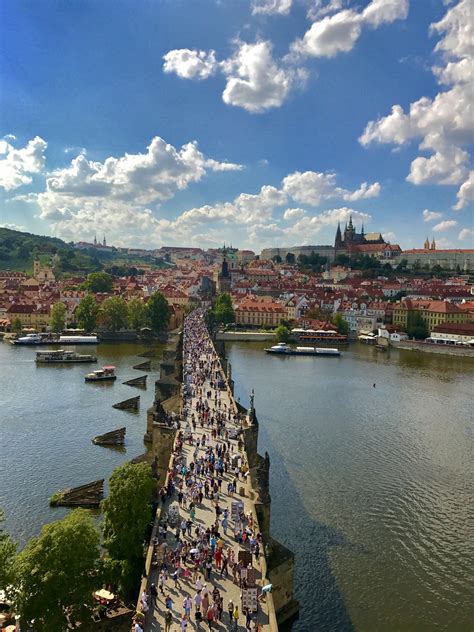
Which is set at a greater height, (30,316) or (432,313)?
(432,313)

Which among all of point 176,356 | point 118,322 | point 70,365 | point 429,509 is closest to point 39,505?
point 429,509

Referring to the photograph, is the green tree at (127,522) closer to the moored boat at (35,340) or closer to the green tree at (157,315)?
the moored boat at (35,340)

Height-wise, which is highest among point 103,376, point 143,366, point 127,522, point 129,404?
point 127,522

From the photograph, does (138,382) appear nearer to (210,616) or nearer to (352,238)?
(210,616)

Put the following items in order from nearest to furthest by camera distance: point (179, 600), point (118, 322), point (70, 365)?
1. point (179, 600)
2. point (70, 365)
3. point (118, 322)

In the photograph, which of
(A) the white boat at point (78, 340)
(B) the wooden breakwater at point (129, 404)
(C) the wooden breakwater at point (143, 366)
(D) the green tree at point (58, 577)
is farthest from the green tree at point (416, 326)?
(D) the green tree at point (58, 577)

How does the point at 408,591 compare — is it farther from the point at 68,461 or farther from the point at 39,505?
the point at 68,461

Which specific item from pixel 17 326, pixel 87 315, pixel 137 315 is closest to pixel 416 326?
pixel 137 315
